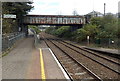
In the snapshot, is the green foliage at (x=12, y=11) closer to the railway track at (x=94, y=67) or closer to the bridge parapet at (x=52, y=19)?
the bridge parapet at (x=52, y=19)

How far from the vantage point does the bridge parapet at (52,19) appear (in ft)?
213

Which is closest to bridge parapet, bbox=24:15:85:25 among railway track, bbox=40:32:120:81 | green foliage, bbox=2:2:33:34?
green foliage, bbox=2:2:33:34

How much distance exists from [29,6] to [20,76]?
48.0m

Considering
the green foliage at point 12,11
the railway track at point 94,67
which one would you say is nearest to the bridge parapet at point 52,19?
the green foliage at point 12,11

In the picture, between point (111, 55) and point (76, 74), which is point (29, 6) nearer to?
point (111, 55)

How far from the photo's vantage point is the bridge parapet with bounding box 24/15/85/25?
65.0m

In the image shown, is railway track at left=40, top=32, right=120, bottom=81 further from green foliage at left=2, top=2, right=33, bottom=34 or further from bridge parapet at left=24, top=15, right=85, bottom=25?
bridge parapet at left=24, top=15, right=85, bottom=25

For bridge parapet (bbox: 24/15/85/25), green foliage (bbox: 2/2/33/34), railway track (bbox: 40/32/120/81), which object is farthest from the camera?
bridge parapet (bbox: 24/15/85/25)

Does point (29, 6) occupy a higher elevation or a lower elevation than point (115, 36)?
higher

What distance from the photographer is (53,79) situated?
11.3m

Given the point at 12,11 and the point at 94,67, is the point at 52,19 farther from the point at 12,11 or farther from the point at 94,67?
the point at 94,67

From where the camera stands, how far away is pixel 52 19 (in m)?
65.2

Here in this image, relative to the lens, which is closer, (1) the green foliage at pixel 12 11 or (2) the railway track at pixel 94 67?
(2) the railway track at pixel 94 67

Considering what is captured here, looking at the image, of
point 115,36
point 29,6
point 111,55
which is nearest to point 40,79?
point 111,55
